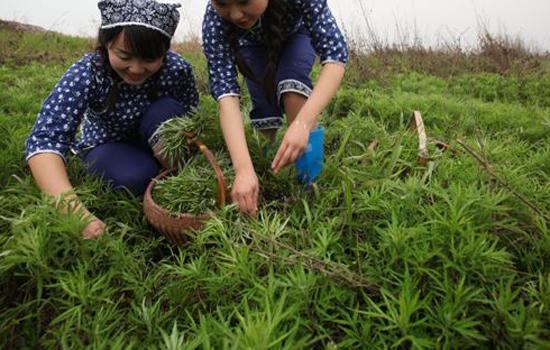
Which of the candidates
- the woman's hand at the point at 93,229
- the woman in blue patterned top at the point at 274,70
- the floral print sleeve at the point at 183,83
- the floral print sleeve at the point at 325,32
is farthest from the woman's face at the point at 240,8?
the woman's hand at the point at 93,229

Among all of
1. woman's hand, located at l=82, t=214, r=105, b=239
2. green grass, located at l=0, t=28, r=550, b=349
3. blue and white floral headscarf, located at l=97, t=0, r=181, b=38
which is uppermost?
blue and white floral headscarf, located at l=97, t=0, r=181, b=38

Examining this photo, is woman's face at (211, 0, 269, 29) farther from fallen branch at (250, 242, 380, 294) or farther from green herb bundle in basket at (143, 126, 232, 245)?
fallen branch at (250, 242, 380, 294)

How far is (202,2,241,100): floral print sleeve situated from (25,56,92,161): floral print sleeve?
589 mm

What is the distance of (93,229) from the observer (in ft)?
4.52

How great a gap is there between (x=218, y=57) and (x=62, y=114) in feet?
2.56

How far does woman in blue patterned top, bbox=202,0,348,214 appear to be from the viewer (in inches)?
57.6

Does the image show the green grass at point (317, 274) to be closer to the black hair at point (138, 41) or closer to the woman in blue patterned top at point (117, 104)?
the woman in blue patterned top at point (117, 104)

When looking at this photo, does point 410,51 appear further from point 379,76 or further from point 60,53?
point 60,53

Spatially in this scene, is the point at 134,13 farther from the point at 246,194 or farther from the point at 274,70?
the point at 246,194

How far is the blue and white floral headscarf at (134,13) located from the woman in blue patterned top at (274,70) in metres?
0.21

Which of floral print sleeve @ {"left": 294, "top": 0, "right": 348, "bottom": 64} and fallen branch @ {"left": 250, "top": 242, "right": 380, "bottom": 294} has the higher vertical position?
floral print sleeve @ {"left": 294, "top": 0, "right": 348, "bottom": 64}

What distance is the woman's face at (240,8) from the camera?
1485 millimetres

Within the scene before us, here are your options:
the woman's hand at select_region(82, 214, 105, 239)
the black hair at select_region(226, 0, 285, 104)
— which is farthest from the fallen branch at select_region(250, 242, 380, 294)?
the black hair at select_region(226, 0, 285, 104)

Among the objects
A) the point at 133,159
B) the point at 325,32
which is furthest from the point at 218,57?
the point at 133,159
